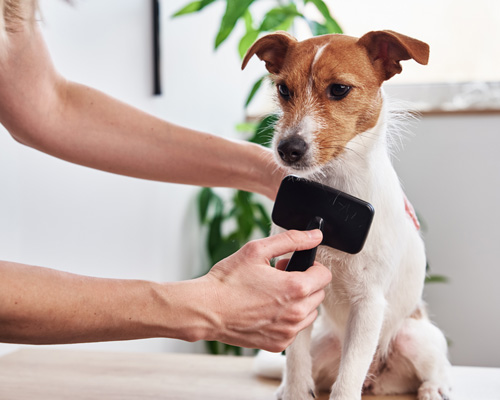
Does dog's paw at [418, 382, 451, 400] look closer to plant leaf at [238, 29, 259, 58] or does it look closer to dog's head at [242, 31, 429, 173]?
dog's head at [242, 31, 429, 173]

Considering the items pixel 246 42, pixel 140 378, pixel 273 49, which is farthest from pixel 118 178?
pixel 273 49

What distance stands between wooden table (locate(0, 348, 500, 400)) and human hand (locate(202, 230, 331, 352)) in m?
0.33

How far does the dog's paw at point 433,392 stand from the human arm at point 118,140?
446mm

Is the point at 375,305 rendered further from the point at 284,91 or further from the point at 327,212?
the point at 284,91

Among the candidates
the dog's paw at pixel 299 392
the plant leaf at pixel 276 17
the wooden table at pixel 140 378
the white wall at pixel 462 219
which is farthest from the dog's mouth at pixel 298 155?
the white wall at pixel 462 219

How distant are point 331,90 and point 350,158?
113 mm

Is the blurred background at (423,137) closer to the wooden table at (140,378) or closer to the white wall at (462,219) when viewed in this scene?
the white wall at (462,219)

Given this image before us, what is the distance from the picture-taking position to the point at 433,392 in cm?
99

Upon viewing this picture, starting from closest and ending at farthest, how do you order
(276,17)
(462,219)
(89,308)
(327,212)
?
(89,308), (327,212), (276,17), (462,219)

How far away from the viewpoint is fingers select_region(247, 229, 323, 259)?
737 mm

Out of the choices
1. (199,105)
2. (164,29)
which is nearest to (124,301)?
(164,29)

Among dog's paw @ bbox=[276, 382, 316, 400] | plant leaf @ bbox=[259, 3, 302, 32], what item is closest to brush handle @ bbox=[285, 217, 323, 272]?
dog's paw @ bbox=[276, 382, 316, 400]

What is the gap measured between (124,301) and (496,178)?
6.21ft

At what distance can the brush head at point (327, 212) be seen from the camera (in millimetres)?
771
